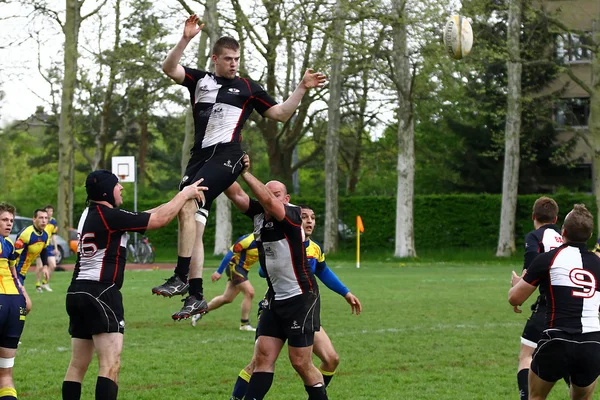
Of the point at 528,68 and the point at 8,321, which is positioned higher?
the point at 528,68

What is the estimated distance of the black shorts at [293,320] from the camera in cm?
749

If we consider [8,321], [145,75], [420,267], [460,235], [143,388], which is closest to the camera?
[8,321]

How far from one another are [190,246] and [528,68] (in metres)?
35.2

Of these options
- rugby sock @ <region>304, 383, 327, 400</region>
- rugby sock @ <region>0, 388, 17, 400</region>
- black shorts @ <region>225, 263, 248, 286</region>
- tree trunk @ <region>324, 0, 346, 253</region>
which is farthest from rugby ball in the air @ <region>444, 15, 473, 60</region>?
tree trunk @ <region>324, 0, 346, 253</region>

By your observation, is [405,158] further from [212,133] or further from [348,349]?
[212,133]

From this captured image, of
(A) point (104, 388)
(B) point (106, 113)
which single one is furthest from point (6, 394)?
(B) point (106, 113)

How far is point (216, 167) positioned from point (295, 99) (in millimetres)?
929

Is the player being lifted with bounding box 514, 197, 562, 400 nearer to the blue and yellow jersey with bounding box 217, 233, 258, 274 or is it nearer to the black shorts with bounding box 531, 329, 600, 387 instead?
the black shorts with bounding box 531, 329, 600, 387

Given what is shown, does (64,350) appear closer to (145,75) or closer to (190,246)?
(190,246)

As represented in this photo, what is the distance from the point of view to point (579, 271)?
21.2ft

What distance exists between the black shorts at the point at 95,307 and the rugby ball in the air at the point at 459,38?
904 centimetres

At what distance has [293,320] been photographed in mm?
7516

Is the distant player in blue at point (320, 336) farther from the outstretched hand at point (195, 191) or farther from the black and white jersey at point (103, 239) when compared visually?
the black and white jersey at point (103, 239)

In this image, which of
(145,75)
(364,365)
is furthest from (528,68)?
(364,365)
